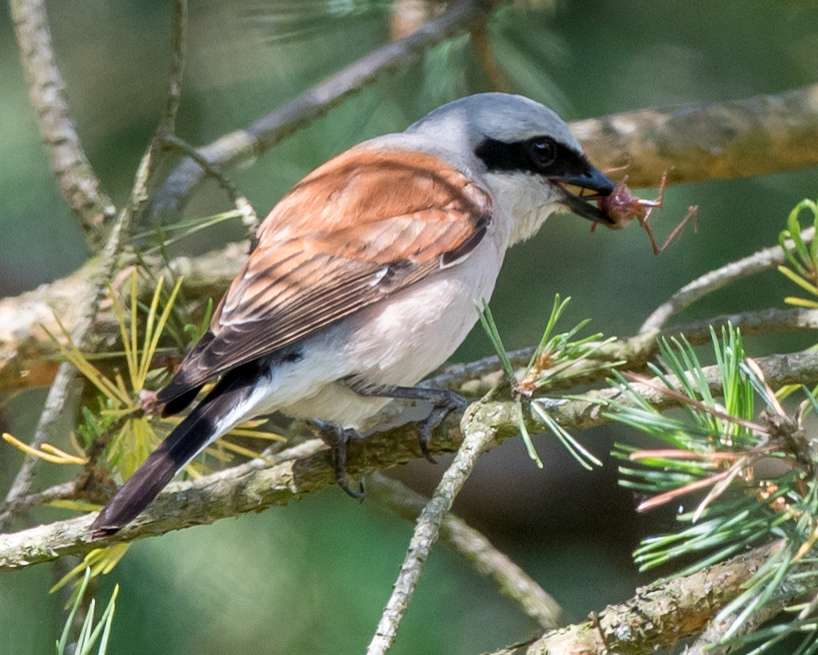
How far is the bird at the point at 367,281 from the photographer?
6.13 ft

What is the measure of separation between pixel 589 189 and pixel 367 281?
75 centimetres

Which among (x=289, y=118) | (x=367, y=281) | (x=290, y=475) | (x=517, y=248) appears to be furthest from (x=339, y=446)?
(x=517, y=248)

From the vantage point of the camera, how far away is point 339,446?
1.97 meters

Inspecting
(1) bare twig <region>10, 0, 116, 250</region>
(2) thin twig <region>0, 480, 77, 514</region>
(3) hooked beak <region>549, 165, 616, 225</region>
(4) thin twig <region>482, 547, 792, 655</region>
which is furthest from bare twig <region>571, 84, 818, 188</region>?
(2) thin twig <region>0, 480, 77, 514</region>

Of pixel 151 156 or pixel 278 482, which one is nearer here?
pixel 278 482

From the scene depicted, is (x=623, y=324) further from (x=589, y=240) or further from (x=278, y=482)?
(x=278, y=482)

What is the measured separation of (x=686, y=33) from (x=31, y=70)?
216cm

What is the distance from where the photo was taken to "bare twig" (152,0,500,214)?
285cm

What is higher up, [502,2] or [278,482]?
[502,2]

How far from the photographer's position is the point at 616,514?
3.40 meters

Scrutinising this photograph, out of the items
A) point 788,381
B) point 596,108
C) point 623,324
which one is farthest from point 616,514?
point 788,381

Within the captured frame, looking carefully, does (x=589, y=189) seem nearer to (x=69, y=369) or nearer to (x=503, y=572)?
(x=503, y=572)

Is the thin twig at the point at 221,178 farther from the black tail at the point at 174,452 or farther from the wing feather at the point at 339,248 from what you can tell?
the black tail at the point at 174,452

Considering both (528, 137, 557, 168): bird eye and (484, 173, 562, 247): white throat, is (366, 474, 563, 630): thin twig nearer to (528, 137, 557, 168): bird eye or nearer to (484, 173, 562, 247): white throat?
(484, 173, 562, 247): white throat
